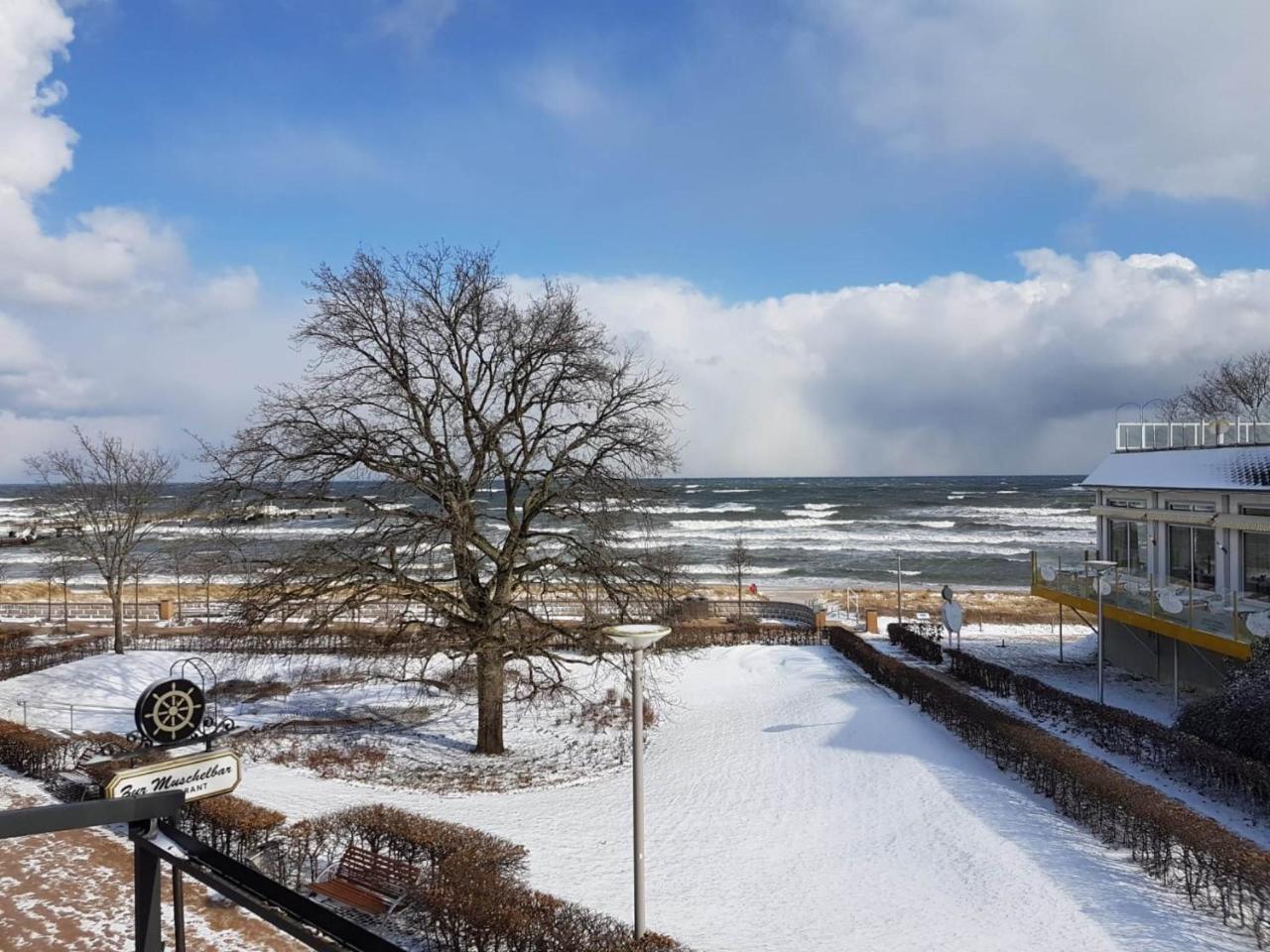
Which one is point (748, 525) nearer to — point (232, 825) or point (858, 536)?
point (858, 536)

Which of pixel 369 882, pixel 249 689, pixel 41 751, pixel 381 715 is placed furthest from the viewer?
pixel 249 689

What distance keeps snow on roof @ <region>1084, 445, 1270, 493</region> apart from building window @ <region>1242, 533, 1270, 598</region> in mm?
1115

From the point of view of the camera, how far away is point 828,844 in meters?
11.7

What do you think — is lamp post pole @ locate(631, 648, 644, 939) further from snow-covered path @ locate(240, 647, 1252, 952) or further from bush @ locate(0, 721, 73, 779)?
bush @ locate(0, 721, 73, 779)

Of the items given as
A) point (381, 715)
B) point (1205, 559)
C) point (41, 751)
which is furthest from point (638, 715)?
point (1205, 559)

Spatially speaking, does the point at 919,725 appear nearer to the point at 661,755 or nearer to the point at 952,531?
the point at 661,755

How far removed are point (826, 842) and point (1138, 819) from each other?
408 centimetres

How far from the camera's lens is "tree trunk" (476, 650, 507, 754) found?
646 inches

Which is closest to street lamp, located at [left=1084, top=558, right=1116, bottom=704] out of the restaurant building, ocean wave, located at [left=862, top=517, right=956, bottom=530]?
the restaurant building

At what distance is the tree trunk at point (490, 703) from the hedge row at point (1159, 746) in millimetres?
11921

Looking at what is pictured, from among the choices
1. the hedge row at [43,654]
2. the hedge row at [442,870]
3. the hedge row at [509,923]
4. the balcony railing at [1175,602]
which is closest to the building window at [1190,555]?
the balcony railing at [1175,602]

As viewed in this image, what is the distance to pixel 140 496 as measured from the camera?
94.5 ft

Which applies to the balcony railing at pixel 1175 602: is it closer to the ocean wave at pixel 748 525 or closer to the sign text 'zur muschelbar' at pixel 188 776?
the sign text 'zur muschelbar' at pixel 188 776

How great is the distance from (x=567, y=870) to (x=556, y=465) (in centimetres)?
817
